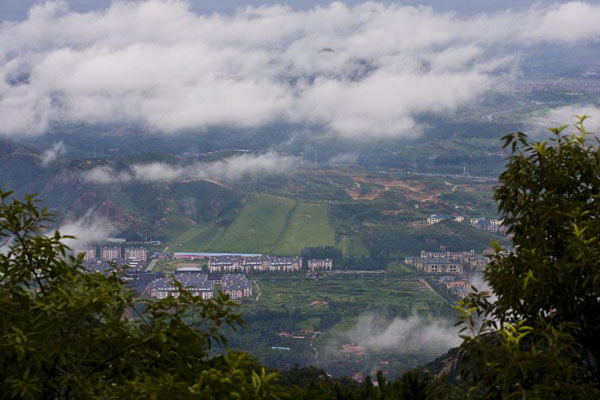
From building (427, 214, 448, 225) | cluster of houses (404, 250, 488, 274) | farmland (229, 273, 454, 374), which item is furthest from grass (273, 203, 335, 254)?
building (427, 214, 448, 225)

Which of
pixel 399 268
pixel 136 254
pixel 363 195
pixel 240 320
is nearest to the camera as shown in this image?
pixel 240 320

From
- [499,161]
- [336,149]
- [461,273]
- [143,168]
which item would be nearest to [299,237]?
[461,273]

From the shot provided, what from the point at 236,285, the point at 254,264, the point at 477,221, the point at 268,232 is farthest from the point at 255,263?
the point at 477,221

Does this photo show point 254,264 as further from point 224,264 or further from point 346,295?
point 346,295

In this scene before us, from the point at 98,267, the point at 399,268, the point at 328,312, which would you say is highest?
the point at 98,267

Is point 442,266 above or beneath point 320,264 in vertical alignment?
beneath

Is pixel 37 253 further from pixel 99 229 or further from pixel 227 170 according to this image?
pixel 227 170

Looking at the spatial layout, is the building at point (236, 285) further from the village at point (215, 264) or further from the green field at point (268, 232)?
the green field at point (268, 232)
